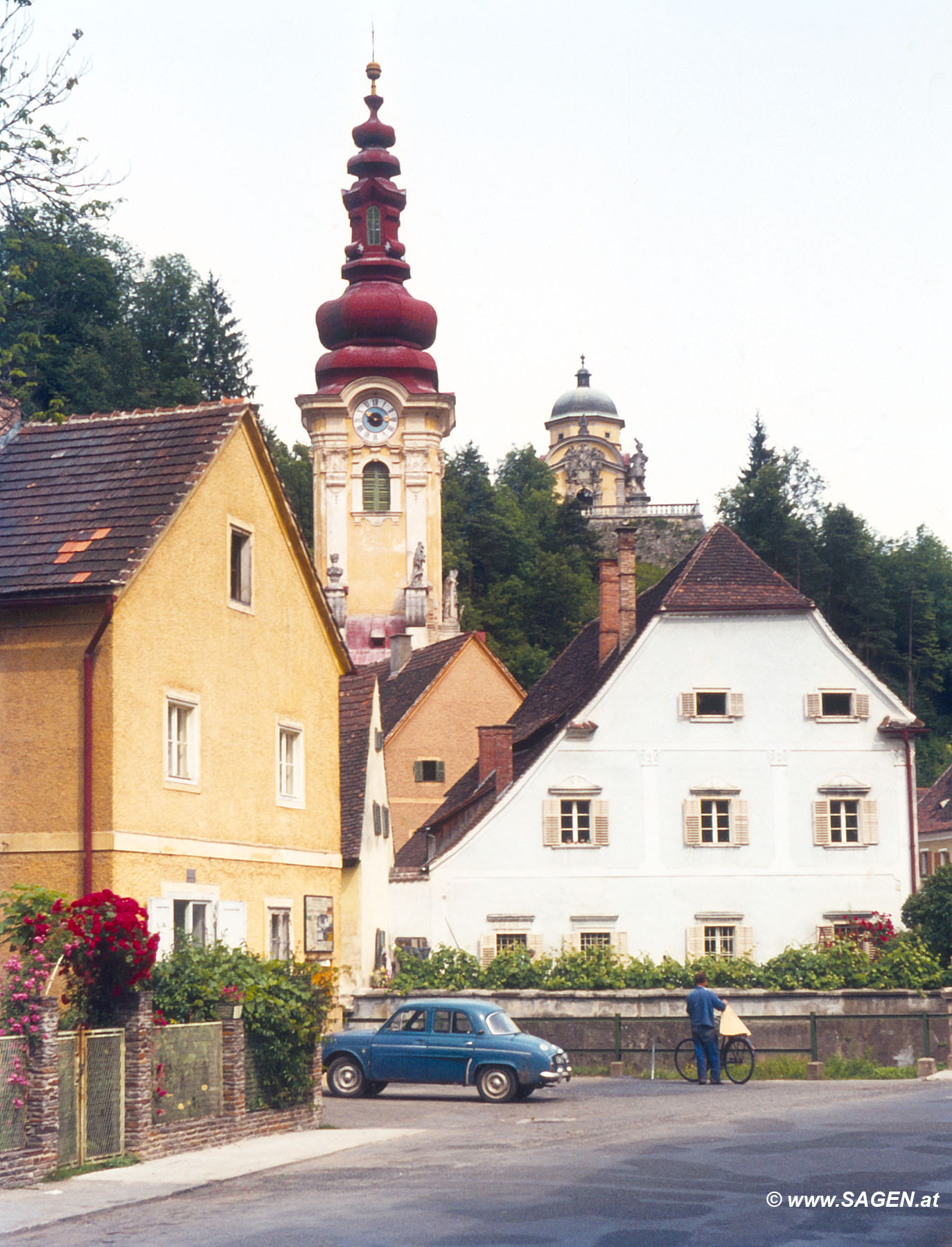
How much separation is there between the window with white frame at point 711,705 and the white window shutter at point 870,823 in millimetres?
3401

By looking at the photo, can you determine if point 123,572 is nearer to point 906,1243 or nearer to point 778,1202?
point 778,1202

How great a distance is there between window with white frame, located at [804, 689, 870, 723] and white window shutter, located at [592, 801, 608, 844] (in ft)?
16.7

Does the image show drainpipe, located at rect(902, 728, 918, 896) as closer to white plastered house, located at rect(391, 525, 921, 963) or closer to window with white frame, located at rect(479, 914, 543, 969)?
white plastered house, located at rect(391, 525, 921, 963)

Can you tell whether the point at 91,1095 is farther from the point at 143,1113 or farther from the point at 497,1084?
the point at 497,1084

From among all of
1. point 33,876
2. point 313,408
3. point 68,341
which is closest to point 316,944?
point 33,876

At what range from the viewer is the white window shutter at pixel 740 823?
136 feet

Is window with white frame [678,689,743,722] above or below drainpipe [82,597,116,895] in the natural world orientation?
above

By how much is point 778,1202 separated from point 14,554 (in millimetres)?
13079

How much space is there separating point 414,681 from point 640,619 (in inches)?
466

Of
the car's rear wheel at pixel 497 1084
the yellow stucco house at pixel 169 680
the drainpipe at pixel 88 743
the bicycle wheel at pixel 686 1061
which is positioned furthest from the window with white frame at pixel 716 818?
the drainpipe at pixel 88 743

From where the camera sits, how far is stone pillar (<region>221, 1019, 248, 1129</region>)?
19.3 metres

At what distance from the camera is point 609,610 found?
45.2 m

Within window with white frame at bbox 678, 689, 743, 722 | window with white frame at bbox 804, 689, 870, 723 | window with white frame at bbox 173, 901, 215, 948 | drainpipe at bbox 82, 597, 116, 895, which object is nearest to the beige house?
window with white frame at bbox 678, 689, 743, 722

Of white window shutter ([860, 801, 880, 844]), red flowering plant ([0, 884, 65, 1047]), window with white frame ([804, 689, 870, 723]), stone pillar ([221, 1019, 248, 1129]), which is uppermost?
window with white frame ([804, 689, 870, 723])
